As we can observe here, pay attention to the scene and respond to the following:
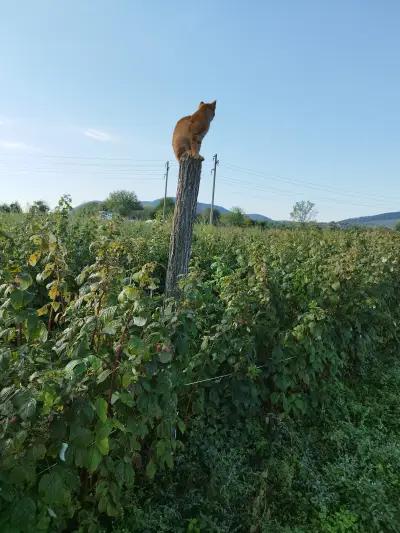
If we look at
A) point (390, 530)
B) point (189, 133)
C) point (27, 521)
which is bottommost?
point (390, 530)

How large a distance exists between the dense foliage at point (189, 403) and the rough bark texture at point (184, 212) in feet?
1.37

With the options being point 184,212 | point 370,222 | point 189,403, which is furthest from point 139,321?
point 370,222

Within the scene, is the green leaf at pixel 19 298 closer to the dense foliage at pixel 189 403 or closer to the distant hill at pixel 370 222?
the dense foliage at pixel 189 403

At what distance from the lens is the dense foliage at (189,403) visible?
1544 mm

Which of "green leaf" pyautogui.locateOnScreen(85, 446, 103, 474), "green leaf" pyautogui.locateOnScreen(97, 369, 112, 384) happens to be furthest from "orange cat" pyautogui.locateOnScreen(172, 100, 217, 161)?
"green leaf" pyautogui.locateOnScreen(85, 446, 103, 474)

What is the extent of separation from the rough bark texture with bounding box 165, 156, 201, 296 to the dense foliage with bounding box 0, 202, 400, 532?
1.37 ft

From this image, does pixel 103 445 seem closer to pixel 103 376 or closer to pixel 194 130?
pixel 103 376

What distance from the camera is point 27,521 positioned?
4.66 feet

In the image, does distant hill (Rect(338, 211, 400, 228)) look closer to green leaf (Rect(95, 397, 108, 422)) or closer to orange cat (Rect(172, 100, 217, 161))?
orange cat (Rect(172, 100, 217, 161))

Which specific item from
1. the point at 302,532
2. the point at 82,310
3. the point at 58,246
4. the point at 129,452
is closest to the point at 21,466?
the point at 129,452

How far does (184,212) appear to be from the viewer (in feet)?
10.7

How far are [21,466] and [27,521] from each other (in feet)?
0.60

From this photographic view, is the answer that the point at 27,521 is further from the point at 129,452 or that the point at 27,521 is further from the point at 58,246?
the point at 58,246

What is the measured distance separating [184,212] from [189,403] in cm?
139
